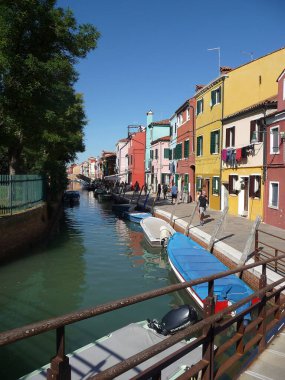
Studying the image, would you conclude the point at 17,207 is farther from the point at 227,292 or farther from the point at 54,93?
the point at 227,292

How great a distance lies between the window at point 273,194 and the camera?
17.8m

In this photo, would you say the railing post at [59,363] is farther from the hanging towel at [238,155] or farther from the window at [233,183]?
the window at [233,183]

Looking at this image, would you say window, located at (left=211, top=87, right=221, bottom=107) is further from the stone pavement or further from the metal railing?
the metal railing

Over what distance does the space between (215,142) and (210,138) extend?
31.4 inches

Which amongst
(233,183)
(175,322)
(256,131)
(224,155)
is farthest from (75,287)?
(224,155)

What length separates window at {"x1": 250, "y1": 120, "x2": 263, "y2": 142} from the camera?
63.1ft

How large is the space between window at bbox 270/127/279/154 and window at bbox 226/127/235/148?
4669mm

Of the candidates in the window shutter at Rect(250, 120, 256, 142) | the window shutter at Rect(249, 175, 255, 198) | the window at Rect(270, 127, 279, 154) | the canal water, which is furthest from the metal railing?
the window shutter at Rect(250, 120, 256, 142)

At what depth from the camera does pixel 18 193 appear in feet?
53.0

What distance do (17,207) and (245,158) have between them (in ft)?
38.7

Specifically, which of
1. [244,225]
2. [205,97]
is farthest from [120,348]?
[205,97]

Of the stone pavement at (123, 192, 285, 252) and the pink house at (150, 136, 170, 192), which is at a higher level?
the pink house at (150, 136, 170, 192)

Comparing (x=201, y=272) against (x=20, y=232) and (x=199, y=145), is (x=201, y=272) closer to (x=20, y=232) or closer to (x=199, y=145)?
(x=20, y=232)

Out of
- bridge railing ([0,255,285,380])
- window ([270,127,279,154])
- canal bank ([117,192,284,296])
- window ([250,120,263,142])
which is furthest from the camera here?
window ([250,120,263,142])
